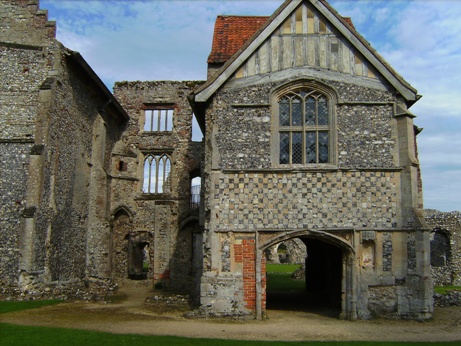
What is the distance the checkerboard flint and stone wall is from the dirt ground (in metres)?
2.70

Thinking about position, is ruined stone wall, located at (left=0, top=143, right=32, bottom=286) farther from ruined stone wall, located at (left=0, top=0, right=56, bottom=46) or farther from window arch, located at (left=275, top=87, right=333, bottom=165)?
window arch, located at (left=275, top=87, right=333, bottom=165)

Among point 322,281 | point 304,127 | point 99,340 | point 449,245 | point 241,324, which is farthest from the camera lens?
point 449,245

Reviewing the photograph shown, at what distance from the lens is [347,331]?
11.4 meters

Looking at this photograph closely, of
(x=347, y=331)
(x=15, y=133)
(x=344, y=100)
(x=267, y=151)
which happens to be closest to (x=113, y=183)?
(x=15, y=133)

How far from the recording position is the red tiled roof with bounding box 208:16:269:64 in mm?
19797

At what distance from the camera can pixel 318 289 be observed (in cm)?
2108

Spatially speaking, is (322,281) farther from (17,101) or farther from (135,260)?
(17,101)

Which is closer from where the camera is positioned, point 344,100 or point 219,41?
point 344,100

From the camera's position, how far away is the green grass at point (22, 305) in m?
13.6

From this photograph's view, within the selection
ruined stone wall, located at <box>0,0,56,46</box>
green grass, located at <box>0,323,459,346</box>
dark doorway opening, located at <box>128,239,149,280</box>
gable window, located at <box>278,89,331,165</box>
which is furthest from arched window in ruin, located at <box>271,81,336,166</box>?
dark doorway opening, located at <box>128,239,149,280</box>

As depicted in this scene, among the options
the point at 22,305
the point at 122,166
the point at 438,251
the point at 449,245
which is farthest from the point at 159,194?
the point at 438,251

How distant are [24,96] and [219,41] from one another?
8.38m

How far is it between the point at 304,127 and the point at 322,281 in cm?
909

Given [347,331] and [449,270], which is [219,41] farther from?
[449,270]
